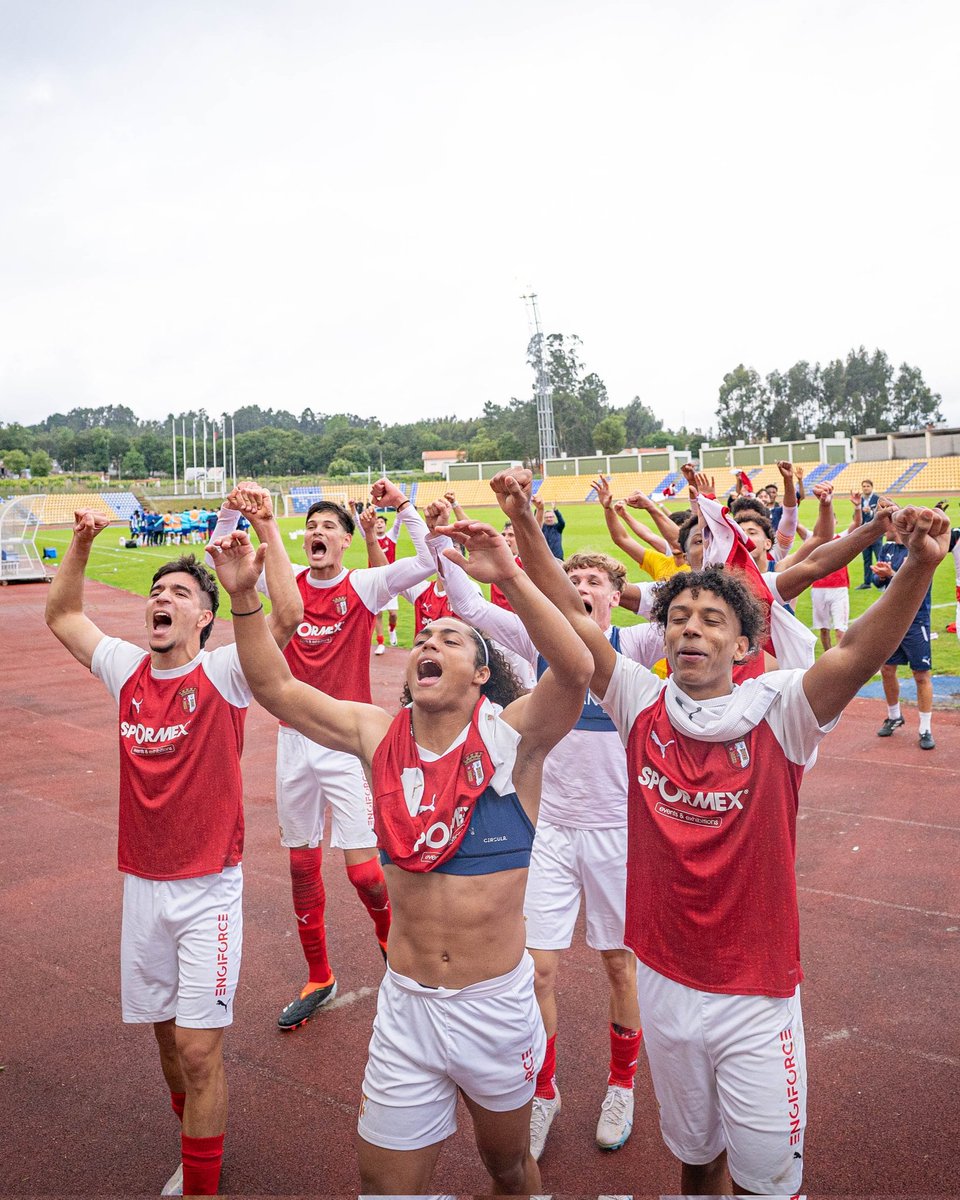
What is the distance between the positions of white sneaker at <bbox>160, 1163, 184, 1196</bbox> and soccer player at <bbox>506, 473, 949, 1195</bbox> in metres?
2.05

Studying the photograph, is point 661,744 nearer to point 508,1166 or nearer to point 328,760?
point 508,1166

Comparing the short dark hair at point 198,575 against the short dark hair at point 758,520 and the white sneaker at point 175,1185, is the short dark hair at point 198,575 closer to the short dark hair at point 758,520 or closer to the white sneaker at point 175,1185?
the white sneaker at point 175,1185

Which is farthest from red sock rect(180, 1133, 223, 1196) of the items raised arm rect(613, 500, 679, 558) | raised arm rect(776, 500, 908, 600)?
raised arm rect(613, 500, 679, 558)

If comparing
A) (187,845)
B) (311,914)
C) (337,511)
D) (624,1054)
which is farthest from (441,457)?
(187,845)

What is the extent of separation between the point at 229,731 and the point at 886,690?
8.12m

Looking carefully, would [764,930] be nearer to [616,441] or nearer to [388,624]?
[388,624]

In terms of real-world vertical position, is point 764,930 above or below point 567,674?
below

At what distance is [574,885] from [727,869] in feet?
5.01

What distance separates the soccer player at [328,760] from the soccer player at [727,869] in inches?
93.7

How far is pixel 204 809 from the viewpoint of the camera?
4.05 m

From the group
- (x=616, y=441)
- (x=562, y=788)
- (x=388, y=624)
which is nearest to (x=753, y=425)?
(x=616, y=441)

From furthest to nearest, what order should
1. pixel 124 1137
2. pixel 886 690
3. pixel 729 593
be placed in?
pixel 886 690, pixel 124 1137, pixel 729 593

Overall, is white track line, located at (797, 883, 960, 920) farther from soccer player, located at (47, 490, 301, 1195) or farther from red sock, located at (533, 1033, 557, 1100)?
soccer player, located at (47, 490, 301, 1195)

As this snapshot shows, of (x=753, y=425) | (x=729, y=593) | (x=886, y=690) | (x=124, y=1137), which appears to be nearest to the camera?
(x=729, y=593)
